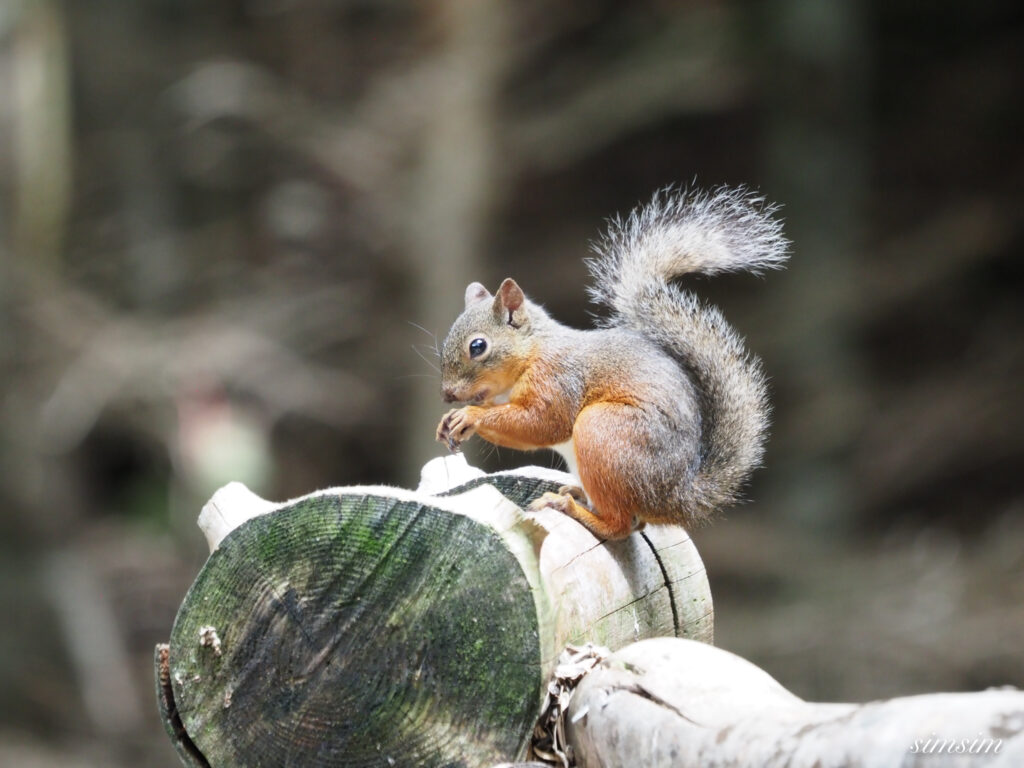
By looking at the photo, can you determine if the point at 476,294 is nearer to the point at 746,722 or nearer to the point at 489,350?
the point at 489,350

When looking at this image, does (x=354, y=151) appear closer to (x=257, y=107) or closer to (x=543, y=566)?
(x=257, y=107)

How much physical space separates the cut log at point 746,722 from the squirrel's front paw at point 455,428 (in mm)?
508

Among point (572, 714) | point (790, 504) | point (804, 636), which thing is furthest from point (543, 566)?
point (790, 504)

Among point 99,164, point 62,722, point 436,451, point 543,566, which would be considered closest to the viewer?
point 543,566

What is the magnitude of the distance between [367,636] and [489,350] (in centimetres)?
72

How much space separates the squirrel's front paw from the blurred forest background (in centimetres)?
242

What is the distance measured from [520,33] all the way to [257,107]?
A: 1188mm

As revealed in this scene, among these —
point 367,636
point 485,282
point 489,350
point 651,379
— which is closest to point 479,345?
point 489,350

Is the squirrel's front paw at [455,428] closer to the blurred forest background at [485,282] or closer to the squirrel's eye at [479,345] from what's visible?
the squirrel's eye at [479,345]

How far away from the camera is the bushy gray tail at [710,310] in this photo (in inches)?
69.7

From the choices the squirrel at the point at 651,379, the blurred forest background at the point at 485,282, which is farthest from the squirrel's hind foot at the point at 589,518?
the blurred forest background at the point at 485,282

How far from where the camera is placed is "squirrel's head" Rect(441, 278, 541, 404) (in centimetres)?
192

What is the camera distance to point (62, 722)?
4598mm

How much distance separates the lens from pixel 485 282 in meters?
4.40
